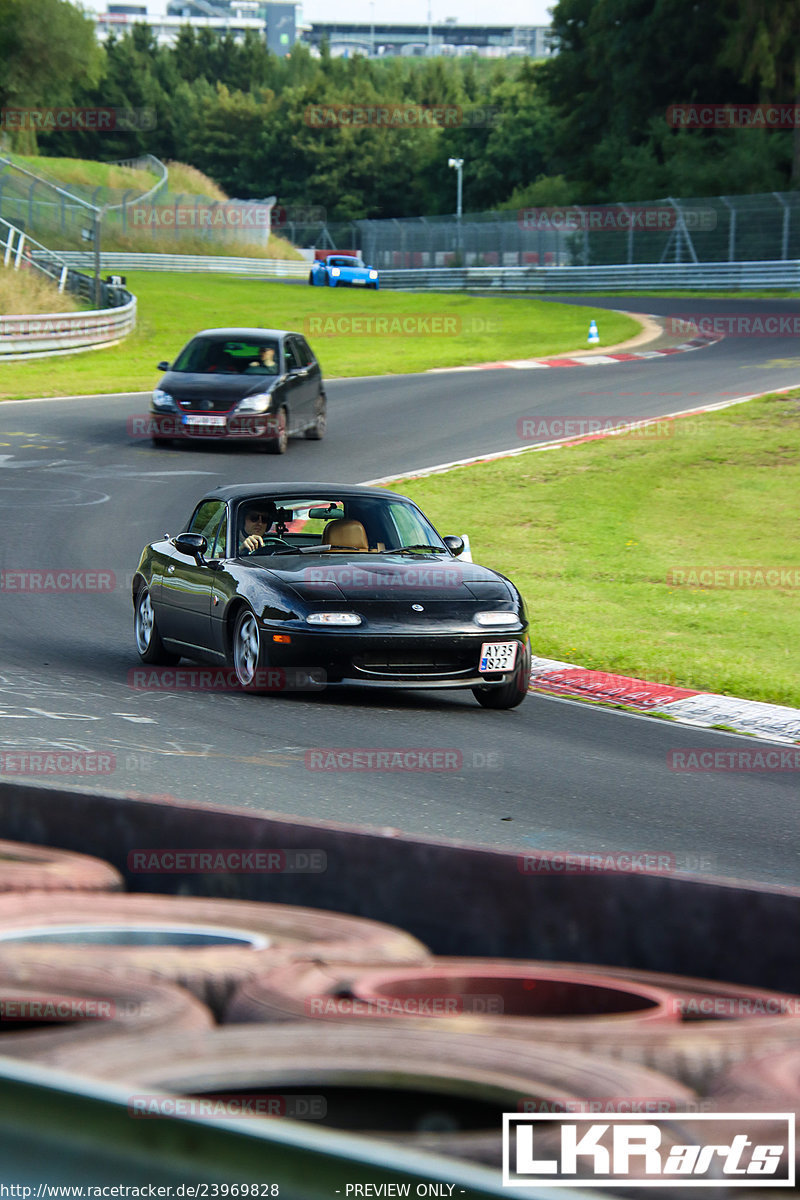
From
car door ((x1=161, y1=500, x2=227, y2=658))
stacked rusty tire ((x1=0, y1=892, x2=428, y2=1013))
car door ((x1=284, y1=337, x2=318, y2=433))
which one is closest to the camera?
stacked rusty tire ((x1=0, y1=892, x2=428, y2=1013))

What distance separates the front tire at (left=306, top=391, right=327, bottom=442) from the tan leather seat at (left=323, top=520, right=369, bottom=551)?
14002 mm

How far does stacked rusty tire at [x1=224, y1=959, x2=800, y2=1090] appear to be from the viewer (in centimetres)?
305

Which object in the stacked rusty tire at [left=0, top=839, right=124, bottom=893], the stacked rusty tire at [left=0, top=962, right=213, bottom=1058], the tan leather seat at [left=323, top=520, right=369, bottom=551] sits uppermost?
the stacked rusty tire at [left=0, top=962, right=213, bottom=1058]

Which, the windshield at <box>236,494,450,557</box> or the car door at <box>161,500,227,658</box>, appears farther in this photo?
the windshield at <box>236,494,450,557</box>

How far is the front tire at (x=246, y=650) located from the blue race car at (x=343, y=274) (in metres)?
53.9

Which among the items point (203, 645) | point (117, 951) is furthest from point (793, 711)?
point (117, 951)

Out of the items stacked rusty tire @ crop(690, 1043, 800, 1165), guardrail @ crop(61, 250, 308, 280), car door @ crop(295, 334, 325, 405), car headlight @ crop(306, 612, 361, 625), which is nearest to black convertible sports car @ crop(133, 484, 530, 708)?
car headlight @ crop(306, 612, 361, 625)

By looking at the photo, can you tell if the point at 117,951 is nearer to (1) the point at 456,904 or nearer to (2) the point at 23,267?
(1) the point at 456,904

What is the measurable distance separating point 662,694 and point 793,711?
3.20ft

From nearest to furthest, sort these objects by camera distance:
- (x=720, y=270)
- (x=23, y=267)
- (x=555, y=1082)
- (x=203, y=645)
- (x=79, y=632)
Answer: (x=555, y=1082) → (x=203, y=645) → (x=79, y=632) → (x=23, y=267) → (x=720, y=270)

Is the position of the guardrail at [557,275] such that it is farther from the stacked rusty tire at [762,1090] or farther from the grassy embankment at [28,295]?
the stacked rusty tire at [762,1090]

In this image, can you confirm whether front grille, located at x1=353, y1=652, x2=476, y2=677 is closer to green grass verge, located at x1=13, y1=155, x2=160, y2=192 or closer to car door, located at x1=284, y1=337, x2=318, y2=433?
car door, located at x1=284, y1=337, x2=318, y2=433

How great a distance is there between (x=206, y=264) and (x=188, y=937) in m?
71.0

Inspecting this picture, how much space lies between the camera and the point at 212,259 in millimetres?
72688
